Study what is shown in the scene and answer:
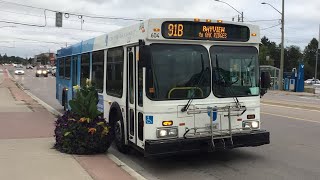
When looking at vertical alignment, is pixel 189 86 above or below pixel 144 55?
below

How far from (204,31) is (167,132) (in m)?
2.01

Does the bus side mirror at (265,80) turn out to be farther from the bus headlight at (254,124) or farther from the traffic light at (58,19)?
the traffic light at (58,19)

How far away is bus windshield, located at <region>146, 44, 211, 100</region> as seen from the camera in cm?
779

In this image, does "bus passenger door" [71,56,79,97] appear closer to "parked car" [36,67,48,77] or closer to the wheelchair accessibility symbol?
the wheelchair accessibility symbol

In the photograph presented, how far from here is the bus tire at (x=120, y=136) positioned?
366 inches

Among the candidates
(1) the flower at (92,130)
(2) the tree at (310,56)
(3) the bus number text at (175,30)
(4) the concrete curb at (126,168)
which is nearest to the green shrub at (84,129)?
(1) the flower at (92,130)

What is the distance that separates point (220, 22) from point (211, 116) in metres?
1.83

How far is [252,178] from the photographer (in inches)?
291

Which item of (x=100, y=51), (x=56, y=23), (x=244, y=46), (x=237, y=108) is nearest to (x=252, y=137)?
(x=237, y=108)

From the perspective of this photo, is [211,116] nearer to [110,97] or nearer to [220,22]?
[220,22]

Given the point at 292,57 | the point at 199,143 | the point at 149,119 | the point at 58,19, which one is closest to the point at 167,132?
the point at 149,119

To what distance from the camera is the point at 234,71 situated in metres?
8.41

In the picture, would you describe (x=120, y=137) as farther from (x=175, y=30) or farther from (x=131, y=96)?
(x=175, y=30)

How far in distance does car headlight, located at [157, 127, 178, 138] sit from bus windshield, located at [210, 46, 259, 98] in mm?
1062
